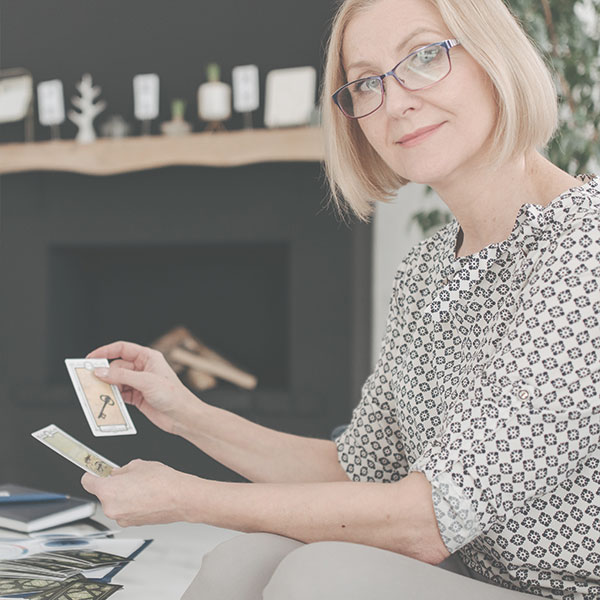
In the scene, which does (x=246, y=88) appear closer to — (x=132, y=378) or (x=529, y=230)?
(x=132, y=378)

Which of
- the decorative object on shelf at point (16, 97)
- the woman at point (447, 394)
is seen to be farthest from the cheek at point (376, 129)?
the decorative object on shelf at point (16, 97)

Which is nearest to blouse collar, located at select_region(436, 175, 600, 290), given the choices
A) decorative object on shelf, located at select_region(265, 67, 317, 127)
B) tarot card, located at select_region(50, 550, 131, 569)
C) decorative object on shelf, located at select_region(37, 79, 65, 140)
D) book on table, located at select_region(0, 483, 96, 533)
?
tarot card, located at select_region(50, 550, 131, 569)

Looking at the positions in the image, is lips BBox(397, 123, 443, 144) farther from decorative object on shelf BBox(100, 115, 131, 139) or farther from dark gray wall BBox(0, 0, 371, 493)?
decorative object on shelf BBox(100, 115, 131, 139)

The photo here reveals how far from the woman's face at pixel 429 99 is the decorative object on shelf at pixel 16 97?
2.89 metres

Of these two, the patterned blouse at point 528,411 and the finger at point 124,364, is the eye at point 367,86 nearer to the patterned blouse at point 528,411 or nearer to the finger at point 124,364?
the patterned blouse at point 528,411

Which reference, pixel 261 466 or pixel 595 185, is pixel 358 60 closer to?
pixel 595 185

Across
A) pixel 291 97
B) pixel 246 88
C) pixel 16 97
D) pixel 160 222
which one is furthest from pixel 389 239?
pixel 16 97

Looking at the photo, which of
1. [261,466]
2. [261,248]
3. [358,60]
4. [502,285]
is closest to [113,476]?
[261,466]

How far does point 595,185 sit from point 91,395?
1048mm

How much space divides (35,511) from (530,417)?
1.44 m

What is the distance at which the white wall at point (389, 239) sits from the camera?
386 centimetres

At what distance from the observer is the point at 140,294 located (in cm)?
409

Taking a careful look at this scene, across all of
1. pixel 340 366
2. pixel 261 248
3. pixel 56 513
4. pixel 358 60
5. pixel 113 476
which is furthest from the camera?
pixel 261 248

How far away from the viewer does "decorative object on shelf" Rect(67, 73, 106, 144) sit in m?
3.70
